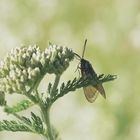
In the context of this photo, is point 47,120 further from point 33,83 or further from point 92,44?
point 92,44

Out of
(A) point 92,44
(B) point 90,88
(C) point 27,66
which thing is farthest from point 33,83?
(A) point 92,44

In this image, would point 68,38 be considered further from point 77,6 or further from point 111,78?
point 111,78

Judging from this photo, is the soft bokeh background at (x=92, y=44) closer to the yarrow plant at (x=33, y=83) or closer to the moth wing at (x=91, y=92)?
the moth wing at (x=91, y=92)

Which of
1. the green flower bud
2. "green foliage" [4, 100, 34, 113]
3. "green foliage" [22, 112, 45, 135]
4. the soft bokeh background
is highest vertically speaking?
the soft bokeh background

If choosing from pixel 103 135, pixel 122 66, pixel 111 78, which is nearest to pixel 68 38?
pixel 122 66

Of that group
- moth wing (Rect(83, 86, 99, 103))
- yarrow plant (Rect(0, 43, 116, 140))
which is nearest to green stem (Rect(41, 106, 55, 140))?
yarrow plant (Rect(0, 43, 116, 140))

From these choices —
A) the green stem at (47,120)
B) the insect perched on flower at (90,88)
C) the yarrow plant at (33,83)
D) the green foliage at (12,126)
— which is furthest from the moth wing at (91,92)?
the green foliage at (12,126)

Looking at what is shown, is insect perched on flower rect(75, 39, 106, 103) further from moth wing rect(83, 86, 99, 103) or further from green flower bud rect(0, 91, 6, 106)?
green flower bud rect(0, 91, 6, 106)
